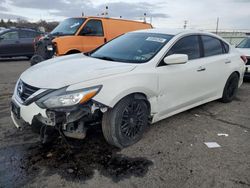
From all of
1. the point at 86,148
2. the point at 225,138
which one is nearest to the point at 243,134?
the point at 225,138

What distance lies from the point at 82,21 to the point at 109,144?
5.81 m

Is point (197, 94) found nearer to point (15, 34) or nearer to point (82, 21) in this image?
point (82, 21)

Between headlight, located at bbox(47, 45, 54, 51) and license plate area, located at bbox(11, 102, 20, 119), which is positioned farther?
headlight, located at bbox(47, 45, 54, 51)

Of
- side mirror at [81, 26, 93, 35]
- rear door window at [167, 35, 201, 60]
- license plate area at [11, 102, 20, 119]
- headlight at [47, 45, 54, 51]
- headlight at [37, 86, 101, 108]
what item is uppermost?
side mirror at [81, 26, 93, 35]

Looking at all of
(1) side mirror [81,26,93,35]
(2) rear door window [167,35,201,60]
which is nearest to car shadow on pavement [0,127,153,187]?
(2) rear door window [167,35,201,60]

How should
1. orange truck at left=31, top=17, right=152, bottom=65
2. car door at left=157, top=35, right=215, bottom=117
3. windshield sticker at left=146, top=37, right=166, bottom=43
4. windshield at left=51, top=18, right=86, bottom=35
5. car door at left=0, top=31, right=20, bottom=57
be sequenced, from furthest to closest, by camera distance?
car door at left=0, top=31, right=20, bottom=57 < windshield at left=51, top=18, right=86, bottom=35 < orange truck at left=31, top=17, right=152, bottom=65 < windshield sticker at left=146, top=37, right=166, bottom=43 < car door at left=157, top=35, right=215, bottom=117

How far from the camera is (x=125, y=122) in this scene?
3.16 meters

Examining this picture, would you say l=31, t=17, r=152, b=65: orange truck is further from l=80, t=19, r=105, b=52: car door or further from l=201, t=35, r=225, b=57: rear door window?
l=201, t=35, r=225, b=57: rear door window

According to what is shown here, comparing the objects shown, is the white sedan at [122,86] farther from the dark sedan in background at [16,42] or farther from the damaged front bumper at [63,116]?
the dark sedan in background at [16,42]

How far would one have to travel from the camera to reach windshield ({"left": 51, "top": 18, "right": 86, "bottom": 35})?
7891 mm

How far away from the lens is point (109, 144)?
328 centimetres

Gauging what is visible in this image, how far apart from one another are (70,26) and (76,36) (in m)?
0.66

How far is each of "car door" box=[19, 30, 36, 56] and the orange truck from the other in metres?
4.21

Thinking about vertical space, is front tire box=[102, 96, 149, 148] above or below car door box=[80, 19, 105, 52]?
below
